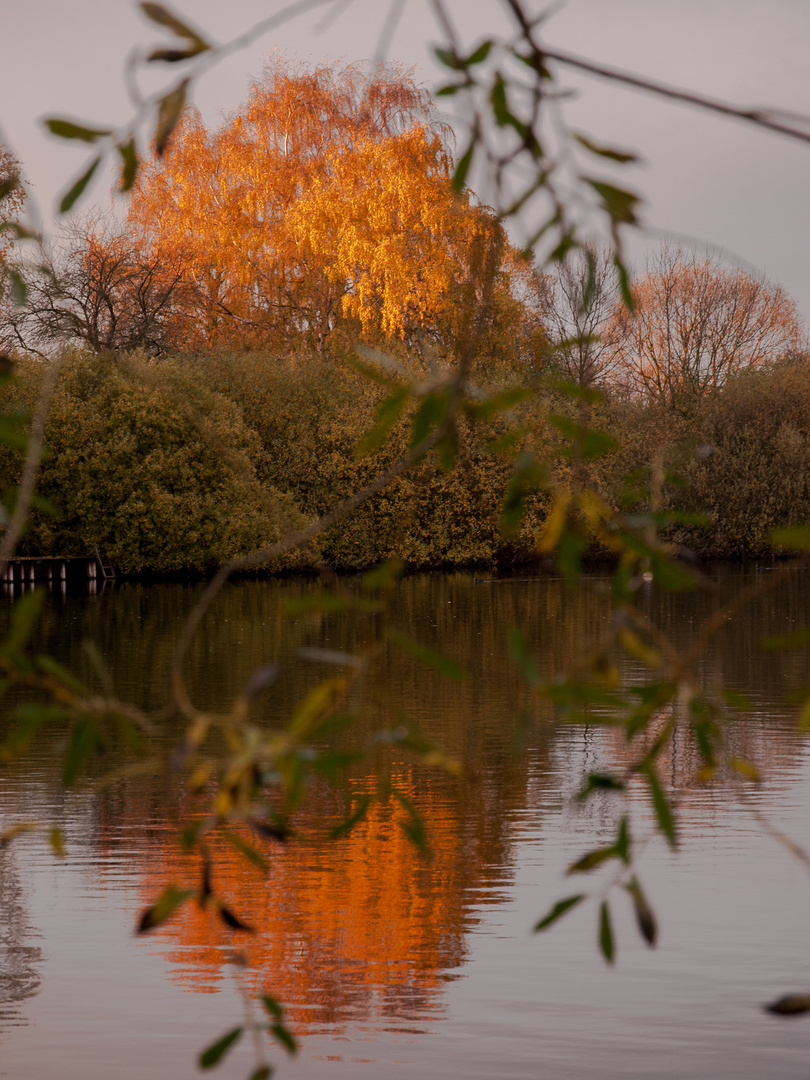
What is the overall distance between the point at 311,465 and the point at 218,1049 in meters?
35.6

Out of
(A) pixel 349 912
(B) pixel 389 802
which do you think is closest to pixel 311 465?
(B) pixel 389 802

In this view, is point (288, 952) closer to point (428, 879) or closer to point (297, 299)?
point (428, 879)

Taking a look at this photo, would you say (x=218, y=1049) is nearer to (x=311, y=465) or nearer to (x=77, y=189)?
(x=77, y=189)

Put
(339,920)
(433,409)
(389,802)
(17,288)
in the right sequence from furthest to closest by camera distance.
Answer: (389,802), (339,920), (17,288), (433,409)

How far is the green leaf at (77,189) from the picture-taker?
1981 mm

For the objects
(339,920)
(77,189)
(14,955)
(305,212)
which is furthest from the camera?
(305,212)

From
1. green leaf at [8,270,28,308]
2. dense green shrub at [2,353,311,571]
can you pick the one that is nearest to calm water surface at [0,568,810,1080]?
green leaf at [8,270,28,308]

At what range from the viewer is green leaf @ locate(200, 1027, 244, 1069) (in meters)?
1.75

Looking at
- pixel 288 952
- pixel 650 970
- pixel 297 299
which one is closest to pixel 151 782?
pixel 288 952

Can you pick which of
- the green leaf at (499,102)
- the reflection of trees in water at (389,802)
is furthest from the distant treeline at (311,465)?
the green leaf at (499,102)

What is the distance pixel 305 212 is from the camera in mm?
36812

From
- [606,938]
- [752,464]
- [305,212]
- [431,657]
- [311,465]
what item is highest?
[305,212]

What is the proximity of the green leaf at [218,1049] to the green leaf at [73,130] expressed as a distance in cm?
119

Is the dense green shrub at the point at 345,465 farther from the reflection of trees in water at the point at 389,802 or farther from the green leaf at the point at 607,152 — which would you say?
the green leaf at the point at 607,152
